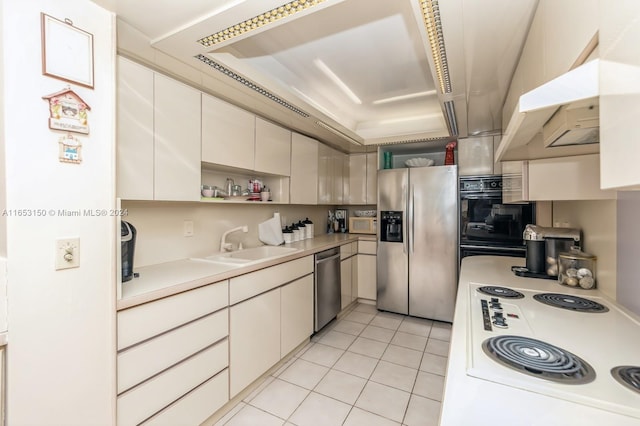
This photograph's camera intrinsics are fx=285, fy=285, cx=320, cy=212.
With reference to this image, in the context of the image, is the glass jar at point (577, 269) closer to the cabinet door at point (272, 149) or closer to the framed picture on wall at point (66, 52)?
the cabinet door at point (272, 149)

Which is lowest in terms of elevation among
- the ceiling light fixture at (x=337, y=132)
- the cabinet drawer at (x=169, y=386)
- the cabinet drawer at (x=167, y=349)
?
the cabinet drawer at (x=169, y=386)

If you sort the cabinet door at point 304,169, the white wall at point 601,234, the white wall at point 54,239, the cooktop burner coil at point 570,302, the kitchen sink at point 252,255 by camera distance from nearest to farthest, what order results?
the white wall at point 54,239 < the cooktop burner coil at point 570,302 < the white wall at point 601,234 < the kitchen sink at point 252,255 < the cabinet door at point 304,169

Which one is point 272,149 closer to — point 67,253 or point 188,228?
point 188,228

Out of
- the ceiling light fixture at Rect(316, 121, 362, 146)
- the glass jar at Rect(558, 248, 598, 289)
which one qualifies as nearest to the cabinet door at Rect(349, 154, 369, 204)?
the ceiling light fixture at Rect(316, 121, 362, 146)

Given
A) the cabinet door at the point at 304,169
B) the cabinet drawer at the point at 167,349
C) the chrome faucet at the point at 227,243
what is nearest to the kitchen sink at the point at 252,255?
the chrome faucet at the point at 227,243

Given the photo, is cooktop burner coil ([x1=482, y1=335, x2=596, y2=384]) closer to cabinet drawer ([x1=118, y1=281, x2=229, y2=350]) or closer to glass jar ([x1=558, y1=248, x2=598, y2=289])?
glass jar ([x1=558, y1=248, x2=598, y2=289])

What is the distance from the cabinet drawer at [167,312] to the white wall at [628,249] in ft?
6.69

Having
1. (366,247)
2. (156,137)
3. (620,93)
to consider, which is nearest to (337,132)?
(366,247)

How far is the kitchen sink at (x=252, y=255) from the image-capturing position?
2184 mm

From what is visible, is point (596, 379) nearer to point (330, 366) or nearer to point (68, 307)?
point (68, 307)

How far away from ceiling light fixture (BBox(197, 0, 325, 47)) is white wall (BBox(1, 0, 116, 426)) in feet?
1.49

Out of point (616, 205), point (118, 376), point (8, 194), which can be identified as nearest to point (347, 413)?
point (118, 376)

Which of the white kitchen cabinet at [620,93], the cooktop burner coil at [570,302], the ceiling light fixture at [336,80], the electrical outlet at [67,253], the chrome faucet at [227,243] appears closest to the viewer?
the white kitchen cabinet at [620,93]

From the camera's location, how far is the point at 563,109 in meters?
0.94
